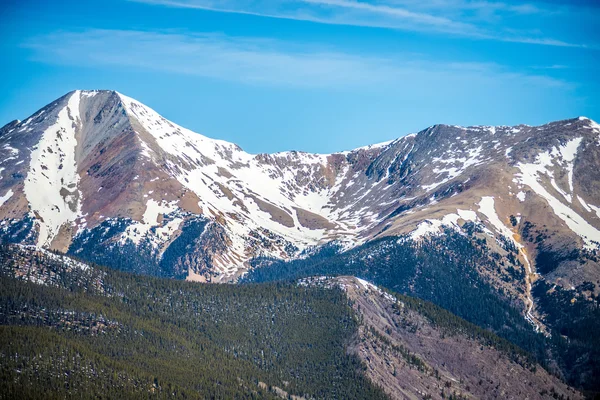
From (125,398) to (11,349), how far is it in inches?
1258

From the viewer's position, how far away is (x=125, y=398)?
200 m

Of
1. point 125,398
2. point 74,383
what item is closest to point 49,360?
point 74,383

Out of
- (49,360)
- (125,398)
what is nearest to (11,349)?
(49,360)

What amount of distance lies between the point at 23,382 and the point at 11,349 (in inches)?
494

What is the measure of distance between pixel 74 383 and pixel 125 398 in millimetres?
13597

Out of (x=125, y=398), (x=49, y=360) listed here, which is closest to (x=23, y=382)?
(x=49, y=360)

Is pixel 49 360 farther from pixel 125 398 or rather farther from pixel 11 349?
pixel 125 398

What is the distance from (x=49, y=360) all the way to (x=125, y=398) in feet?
73.0

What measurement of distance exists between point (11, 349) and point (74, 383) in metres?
18.7

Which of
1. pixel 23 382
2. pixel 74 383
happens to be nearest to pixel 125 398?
pixel 74 383

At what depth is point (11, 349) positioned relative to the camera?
198m

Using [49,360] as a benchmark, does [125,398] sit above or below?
below

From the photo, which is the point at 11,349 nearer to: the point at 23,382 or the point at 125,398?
the point at 23,382

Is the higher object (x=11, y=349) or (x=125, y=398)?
(x=11, y=349)
